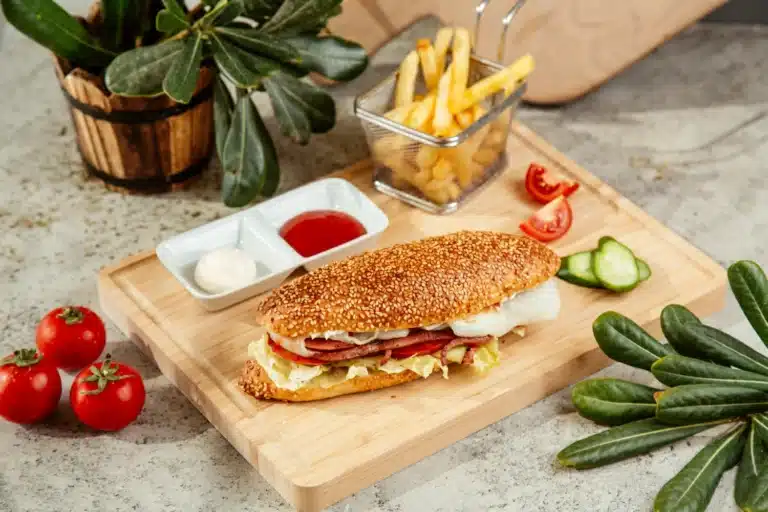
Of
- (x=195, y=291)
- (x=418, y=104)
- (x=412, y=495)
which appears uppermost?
(x=418, y=104)

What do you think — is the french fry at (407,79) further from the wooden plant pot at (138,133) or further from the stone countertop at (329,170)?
the wooden plant pot at (138,133)

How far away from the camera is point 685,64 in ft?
15.8

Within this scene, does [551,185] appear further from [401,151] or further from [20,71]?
[20,71]

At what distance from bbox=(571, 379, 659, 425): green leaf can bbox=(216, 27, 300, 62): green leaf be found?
1.36 metres

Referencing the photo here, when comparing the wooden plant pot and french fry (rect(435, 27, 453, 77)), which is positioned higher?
french fry (rect(435, 27, 453, 77))

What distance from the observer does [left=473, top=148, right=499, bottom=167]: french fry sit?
389 centimetres

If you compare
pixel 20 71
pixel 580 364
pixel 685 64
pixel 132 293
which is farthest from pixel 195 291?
pixel 685 64

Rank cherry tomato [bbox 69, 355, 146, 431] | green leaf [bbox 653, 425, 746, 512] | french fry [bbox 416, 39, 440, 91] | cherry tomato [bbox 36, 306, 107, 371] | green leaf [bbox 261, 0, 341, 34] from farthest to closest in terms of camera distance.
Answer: french fry [bbox 416, 39, 440, 91]
green leaf [bbox 261, 0, 341, 34]
cherry tomato [bbox 36, 306, 107, 371]
cherry tomato [bbox 69, 355, 146, 431]
green leaf [bbox 653, 425, 746, 512]

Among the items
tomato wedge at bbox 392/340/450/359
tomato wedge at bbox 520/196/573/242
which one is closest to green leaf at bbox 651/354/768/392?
tomato wedge at bbox 392/340/450/359

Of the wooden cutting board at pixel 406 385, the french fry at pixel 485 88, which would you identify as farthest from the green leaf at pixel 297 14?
the wooden cutting board at pixel 406 385

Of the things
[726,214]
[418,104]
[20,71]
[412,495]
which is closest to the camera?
[412,495]

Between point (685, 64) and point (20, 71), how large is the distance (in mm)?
2771

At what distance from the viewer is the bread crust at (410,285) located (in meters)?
3.10

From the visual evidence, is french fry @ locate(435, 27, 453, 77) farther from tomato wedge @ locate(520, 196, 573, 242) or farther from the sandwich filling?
the sandwich filling
